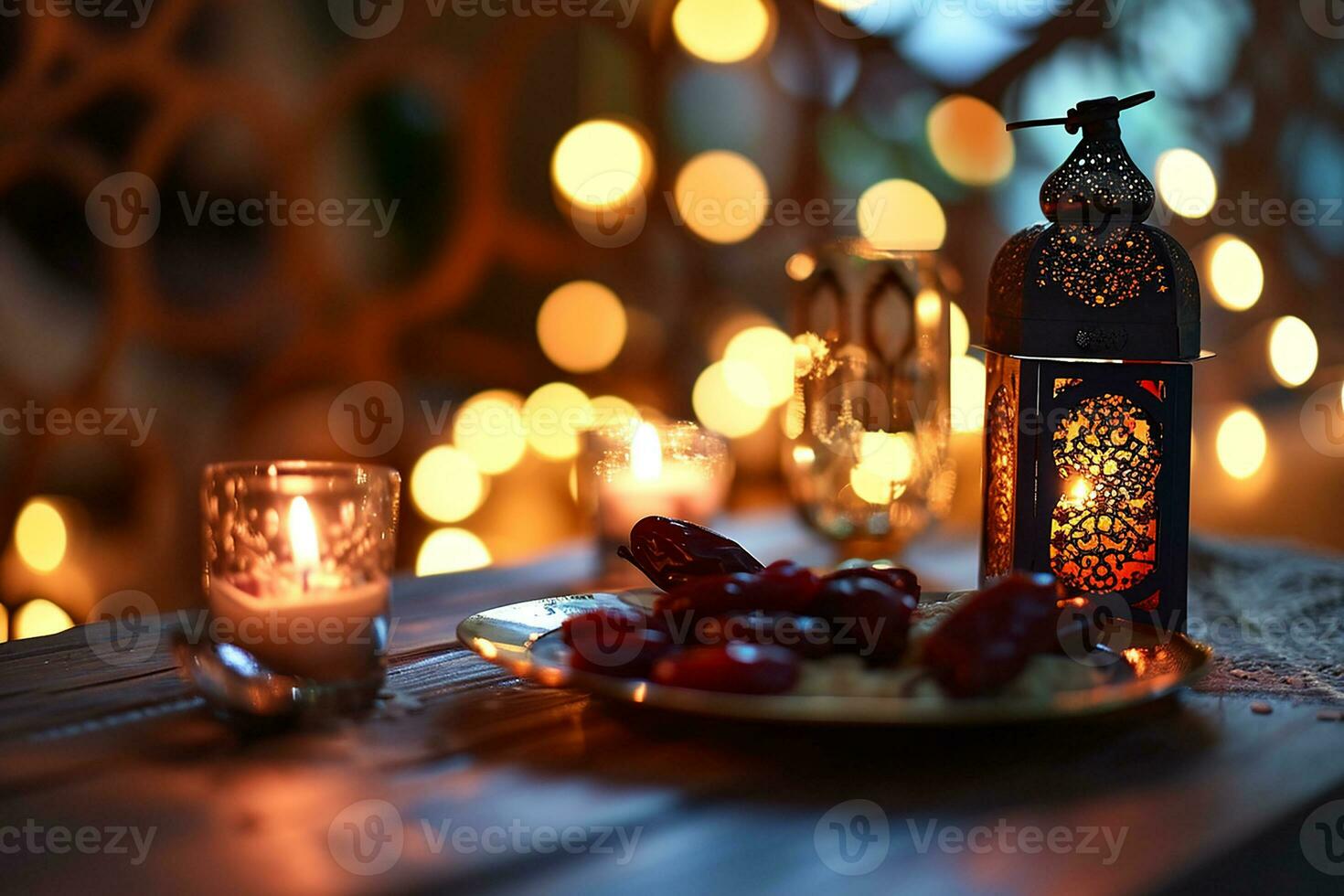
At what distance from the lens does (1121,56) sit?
3033mm

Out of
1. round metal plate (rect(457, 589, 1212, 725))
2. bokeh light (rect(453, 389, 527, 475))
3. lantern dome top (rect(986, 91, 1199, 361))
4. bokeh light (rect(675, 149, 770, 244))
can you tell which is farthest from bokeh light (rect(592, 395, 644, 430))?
round metal plate (rect(457, 589, 1212, 725))

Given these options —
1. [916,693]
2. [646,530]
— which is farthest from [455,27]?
[916,693]

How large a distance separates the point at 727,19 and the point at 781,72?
19 centimetres

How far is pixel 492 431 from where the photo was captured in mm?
1979

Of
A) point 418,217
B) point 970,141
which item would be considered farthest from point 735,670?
point 970,141

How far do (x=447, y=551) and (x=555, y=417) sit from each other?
30cm

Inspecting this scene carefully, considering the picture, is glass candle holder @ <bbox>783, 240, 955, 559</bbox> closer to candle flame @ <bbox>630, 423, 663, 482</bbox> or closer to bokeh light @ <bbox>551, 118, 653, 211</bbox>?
candle flame @ <bbox>630, 423, 663, 482</bbox>

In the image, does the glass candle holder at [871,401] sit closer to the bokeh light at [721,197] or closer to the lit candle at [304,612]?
the lit candle at [304,612]

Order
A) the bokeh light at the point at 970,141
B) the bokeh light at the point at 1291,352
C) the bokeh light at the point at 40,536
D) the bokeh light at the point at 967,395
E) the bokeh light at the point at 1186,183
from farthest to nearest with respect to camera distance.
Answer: the bokeh light at the point at 1291,352 < the bokeh light at the point at 1186,183 < the bokeh light at the point at 970,141 < the bokeh light at the point at 967,395 < the bokeh light at the point at 40,536

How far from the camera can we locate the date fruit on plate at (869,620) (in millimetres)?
610

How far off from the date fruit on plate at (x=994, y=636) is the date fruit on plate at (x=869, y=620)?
26 millimetres

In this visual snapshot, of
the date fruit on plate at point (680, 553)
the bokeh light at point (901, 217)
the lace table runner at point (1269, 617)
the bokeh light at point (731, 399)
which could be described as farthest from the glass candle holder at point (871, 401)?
the bokeh light at point (901, 217)

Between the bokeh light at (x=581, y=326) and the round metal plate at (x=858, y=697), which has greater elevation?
the bokeh light at (x=581, y=326)

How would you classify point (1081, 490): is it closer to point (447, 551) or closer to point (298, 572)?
point (298, 572)
